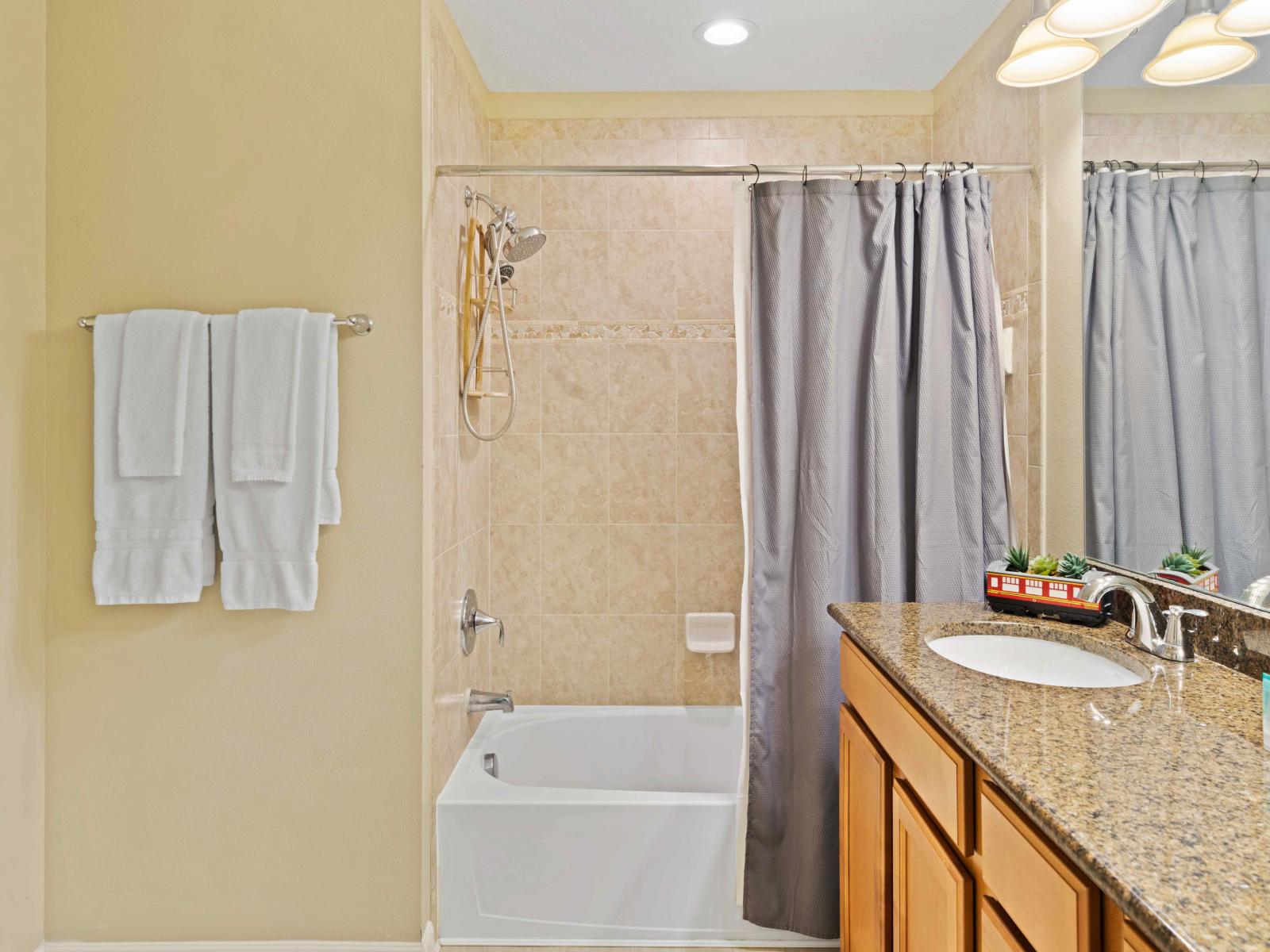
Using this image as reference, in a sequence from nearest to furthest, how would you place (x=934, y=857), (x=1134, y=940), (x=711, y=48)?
(x=1134, y=940) → (x=934, y=857) → (x=711, y=48)

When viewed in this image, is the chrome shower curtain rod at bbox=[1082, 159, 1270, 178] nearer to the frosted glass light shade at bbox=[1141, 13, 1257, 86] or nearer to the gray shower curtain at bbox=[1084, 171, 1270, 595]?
the gray shower curtain at bbox=[1084, 171, 1270, 595]

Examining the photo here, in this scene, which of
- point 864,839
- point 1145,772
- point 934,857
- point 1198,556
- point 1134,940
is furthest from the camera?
point 864,839

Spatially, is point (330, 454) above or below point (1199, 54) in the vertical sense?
below

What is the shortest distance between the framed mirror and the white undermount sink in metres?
0.25

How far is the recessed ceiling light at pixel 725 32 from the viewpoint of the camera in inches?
84.7

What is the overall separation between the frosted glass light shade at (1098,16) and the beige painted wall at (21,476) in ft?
7.41

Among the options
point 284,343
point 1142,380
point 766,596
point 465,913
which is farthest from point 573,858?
point 1142,380

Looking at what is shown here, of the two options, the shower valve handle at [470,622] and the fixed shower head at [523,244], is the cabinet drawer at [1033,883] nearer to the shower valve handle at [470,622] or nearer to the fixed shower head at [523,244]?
the shower valve handle at [470,622]

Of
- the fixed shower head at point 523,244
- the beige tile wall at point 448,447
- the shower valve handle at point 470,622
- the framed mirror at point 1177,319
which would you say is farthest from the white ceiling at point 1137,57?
the shower valve handle at point 470,622

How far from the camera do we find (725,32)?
2195 millimetres

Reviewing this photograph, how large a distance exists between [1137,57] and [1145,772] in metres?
1.43

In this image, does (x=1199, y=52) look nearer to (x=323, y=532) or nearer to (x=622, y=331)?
(x=622, y=331)

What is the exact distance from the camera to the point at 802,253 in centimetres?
190

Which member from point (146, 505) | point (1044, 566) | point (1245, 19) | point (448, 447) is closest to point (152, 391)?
point (146, 505)
